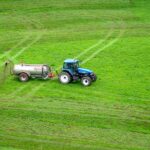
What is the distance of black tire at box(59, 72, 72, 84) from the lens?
34.7 metres

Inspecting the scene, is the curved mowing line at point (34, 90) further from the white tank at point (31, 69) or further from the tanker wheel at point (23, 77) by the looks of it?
the tanker wheel at point (23, 77)

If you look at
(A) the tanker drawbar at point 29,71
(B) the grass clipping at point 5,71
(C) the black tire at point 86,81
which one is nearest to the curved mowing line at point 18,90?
(A) the tanker drawbar at point 29,71

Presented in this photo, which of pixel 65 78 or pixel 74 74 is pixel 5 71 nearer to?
pixel 65 78

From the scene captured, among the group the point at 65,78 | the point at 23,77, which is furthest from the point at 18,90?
the point at 65,78

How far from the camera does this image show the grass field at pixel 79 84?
27219mm

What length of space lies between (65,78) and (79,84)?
1080mm

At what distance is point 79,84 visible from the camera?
3506 cm

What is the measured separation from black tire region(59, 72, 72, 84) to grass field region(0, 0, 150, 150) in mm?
437

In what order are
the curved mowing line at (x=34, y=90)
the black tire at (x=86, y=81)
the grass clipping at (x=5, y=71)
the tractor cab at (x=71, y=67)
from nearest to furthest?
the curved mowing line at (x=34, y=90) < the black tire at (x=86, y=81) < the tractor cab at (x=71, y=67) < the grass clipping at (x=5, y=71)

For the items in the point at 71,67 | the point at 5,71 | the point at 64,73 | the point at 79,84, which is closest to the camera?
the point at 64,73

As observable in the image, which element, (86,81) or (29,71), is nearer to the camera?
(86,81)

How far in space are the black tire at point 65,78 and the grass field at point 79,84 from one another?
1.43ft

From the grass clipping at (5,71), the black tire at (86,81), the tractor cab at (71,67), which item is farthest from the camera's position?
the grass clipping at (5,71)

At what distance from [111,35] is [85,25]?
387 cm
